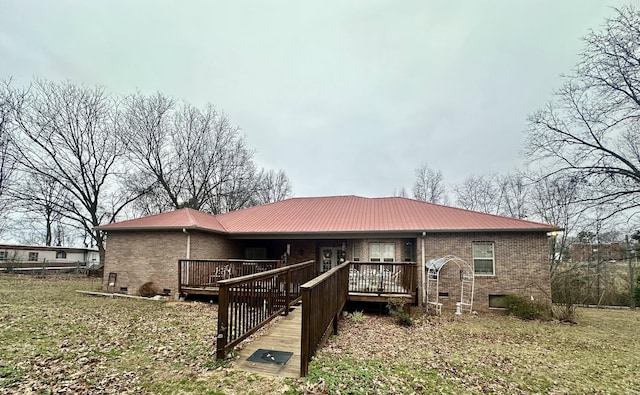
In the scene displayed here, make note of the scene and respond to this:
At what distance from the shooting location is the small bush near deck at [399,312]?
8555 millimetres

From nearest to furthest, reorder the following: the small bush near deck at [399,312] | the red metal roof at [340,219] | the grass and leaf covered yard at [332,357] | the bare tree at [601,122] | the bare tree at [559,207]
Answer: the grass and leaf covered yard at [332,357] → the small bush near deck at [399,312] → the bare tree at [601,122] → the red metal roof at [340,219] → the bare tree at [559,207]

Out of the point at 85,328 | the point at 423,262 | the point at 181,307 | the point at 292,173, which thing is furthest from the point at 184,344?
the point at 292,173

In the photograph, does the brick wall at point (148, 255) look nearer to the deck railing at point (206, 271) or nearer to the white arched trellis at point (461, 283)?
the deck railing at point (206, 271)

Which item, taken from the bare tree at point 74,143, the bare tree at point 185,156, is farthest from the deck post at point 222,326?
the bare tree at point 185,156

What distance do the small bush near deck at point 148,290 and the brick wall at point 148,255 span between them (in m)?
0.15

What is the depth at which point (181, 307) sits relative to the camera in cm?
976

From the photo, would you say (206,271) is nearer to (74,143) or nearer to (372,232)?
(372,232)

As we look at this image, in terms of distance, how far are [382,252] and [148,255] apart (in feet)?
31.2

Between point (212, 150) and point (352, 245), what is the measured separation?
1595 cm

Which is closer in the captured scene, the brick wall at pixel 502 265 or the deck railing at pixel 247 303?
the deck railing at pixel 247 303

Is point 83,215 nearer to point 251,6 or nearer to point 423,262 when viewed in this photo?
point 251,6

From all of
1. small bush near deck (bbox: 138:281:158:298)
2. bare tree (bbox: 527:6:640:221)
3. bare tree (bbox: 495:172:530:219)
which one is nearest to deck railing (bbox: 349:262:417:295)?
small bush near deck (bbox: 138:281:158:298)

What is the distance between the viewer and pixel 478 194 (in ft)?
92.7

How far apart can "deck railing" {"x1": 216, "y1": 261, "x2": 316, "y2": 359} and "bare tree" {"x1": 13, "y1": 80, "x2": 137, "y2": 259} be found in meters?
18.2
